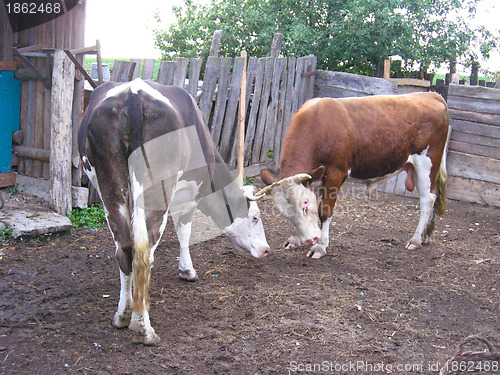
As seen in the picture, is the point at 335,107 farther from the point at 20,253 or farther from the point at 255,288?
the point at 20,253

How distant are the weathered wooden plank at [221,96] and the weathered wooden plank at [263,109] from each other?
0.96 metres

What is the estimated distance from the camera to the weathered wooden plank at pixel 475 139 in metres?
7.53

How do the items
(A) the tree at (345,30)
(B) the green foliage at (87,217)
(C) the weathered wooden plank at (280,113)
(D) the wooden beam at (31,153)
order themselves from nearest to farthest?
(B) the green foliage at (87,217) < (D) the wooden beam at (31,153) < (C) the weathered wooden plank at (280,113) < (A) the tree at (345,30)

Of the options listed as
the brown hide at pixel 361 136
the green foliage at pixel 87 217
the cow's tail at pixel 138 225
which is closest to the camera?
the cow's tail at pixel 138 225

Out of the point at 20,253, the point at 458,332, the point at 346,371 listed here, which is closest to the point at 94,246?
the point at 20,253

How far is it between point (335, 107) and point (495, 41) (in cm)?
759

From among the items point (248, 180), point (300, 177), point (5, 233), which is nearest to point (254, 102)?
point (248, 180)

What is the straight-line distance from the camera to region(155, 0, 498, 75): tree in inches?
380

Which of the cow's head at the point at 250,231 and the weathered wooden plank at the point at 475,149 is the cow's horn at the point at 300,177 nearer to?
the cow's head at the point at 250,231

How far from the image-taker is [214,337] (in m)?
3.47

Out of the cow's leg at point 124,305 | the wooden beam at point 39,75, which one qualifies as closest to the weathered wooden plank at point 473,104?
the wooden beam at point 39,75

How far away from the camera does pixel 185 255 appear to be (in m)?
4.50

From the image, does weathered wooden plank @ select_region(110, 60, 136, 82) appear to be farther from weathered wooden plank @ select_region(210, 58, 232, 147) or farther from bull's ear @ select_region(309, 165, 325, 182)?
bull's ear @ select_region(309, 165, 325, 182)
